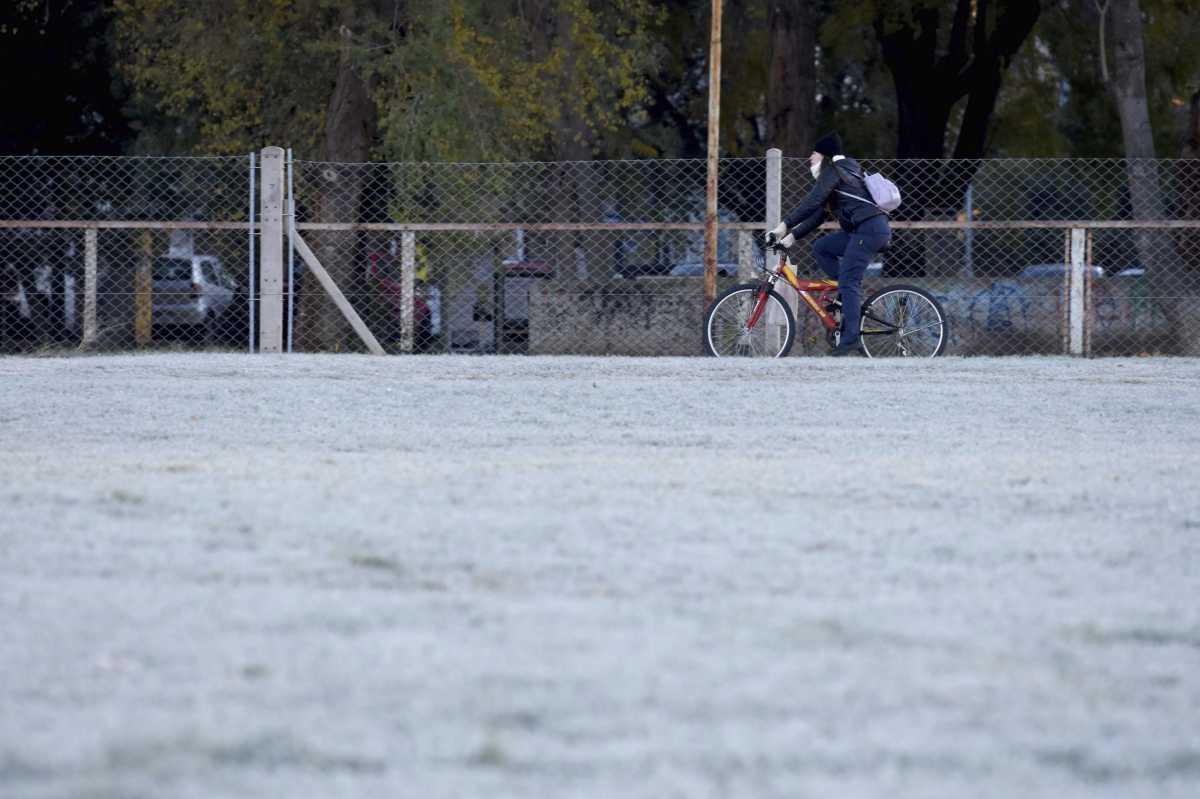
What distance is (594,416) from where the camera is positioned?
9977 mm

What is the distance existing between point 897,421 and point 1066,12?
63.0 feet

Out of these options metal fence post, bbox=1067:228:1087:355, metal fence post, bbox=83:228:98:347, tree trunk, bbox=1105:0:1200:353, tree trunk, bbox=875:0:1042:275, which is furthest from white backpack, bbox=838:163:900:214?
tree trunk, bbox=875:0:1042:275

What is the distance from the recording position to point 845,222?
565 inches

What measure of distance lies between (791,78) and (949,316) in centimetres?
634

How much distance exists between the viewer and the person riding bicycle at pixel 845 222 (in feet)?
46.8

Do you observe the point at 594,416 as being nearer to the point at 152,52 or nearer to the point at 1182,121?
the point at 152,52

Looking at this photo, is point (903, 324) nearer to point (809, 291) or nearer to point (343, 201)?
point (809, 291)

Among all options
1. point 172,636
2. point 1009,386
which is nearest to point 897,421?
point 1009,386

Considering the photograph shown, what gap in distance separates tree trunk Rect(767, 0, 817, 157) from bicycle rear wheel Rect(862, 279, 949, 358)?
339 inches

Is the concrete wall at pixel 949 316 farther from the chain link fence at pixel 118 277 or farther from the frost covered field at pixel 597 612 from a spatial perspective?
the frost covered field at pixel 597 612

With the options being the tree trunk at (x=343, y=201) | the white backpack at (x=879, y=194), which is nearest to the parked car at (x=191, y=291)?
the tree trunk at (x=343, y=201)

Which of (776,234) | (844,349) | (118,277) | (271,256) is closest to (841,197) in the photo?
(776,234)

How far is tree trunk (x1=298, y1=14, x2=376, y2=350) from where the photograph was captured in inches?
686

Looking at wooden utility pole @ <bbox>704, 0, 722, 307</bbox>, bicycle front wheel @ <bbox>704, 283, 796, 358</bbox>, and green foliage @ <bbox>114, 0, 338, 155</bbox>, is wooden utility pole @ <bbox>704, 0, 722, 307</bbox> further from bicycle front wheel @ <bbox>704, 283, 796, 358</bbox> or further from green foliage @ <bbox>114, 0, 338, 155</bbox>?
green foliage @ <bbox>114, 0, 338, 155</bbox>
